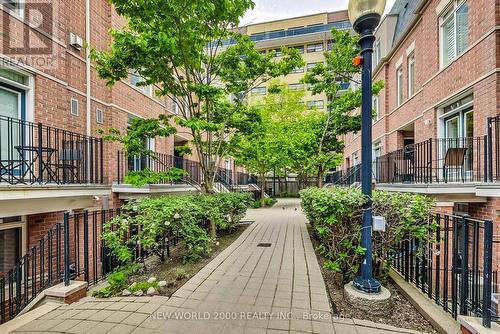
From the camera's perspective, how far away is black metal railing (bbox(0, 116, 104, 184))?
205 inches

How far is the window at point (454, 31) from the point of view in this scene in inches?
302

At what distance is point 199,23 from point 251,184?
1681cm

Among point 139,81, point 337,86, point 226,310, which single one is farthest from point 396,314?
point 139,81

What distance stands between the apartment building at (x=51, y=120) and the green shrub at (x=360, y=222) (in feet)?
18.2

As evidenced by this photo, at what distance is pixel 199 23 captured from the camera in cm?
590

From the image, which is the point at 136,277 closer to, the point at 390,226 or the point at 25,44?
the point at 390,226

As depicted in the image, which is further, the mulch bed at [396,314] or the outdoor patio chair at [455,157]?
the outdoor patio chair at [455,157]

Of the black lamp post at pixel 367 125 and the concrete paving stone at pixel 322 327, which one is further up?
the black lamp post at pixel 367 125

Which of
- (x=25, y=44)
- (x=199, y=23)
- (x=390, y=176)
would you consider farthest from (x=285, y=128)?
(x=25, y=44)

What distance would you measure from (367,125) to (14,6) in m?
8.34

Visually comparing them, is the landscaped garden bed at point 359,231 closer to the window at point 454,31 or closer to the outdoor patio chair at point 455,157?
the outdoor patio chair at point 455,157

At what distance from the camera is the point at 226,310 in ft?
10.9

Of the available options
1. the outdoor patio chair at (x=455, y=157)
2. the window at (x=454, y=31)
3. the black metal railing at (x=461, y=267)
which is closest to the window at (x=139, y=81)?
the black metal railing at (x=461, y=267)

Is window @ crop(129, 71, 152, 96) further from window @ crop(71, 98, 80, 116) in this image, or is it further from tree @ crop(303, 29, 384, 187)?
tree @ crop(303, 29, 384, 187)
